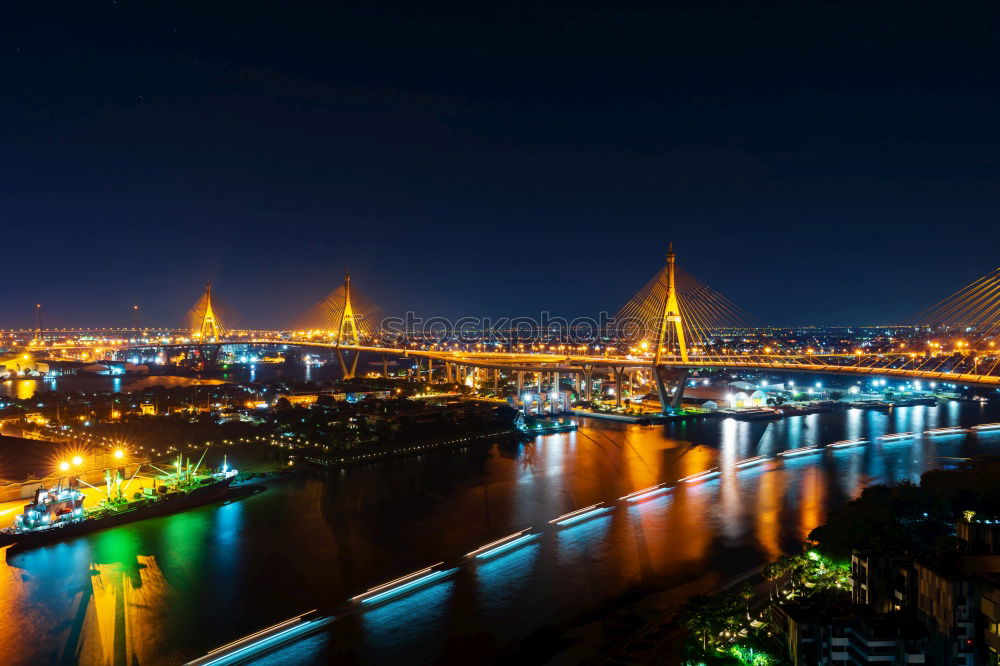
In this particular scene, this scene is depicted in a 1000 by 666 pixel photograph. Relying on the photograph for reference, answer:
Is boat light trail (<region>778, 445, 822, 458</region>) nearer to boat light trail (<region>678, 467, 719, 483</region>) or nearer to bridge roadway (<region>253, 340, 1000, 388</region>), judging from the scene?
bridge roadway (<region>253, 340, 1000, 388</region>)

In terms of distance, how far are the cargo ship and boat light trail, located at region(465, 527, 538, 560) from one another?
261cm

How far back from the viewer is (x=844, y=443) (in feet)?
27.7

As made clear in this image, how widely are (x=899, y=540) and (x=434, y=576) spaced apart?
2514 millimetres

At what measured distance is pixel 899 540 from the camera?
357cm

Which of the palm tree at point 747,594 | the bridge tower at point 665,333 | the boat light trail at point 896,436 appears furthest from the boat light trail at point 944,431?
the palm tree at point 747,594

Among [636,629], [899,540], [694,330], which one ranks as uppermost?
[694,330]

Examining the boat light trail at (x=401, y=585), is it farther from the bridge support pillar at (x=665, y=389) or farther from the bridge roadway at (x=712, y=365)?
the bridge support pillar at (x=665, y=389)

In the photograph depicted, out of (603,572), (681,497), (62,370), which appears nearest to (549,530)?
(603,572)

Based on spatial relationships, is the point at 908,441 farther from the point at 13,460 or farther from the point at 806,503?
the point at 13,460

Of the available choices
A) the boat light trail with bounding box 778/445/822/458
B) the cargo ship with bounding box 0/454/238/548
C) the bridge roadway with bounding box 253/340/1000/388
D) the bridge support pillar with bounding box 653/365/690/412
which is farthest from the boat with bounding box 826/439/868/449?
the cargo ship with bounding box 0/454/238/548

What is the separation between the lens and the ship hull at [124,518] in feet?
15.6

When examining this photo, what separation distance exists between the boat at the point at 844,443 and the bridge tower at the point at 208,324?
70.2 ft

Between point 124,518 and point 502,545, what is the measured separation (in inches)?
115

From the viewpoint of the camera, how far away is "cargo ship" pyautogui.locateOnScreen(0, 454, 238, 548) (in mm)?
4832
